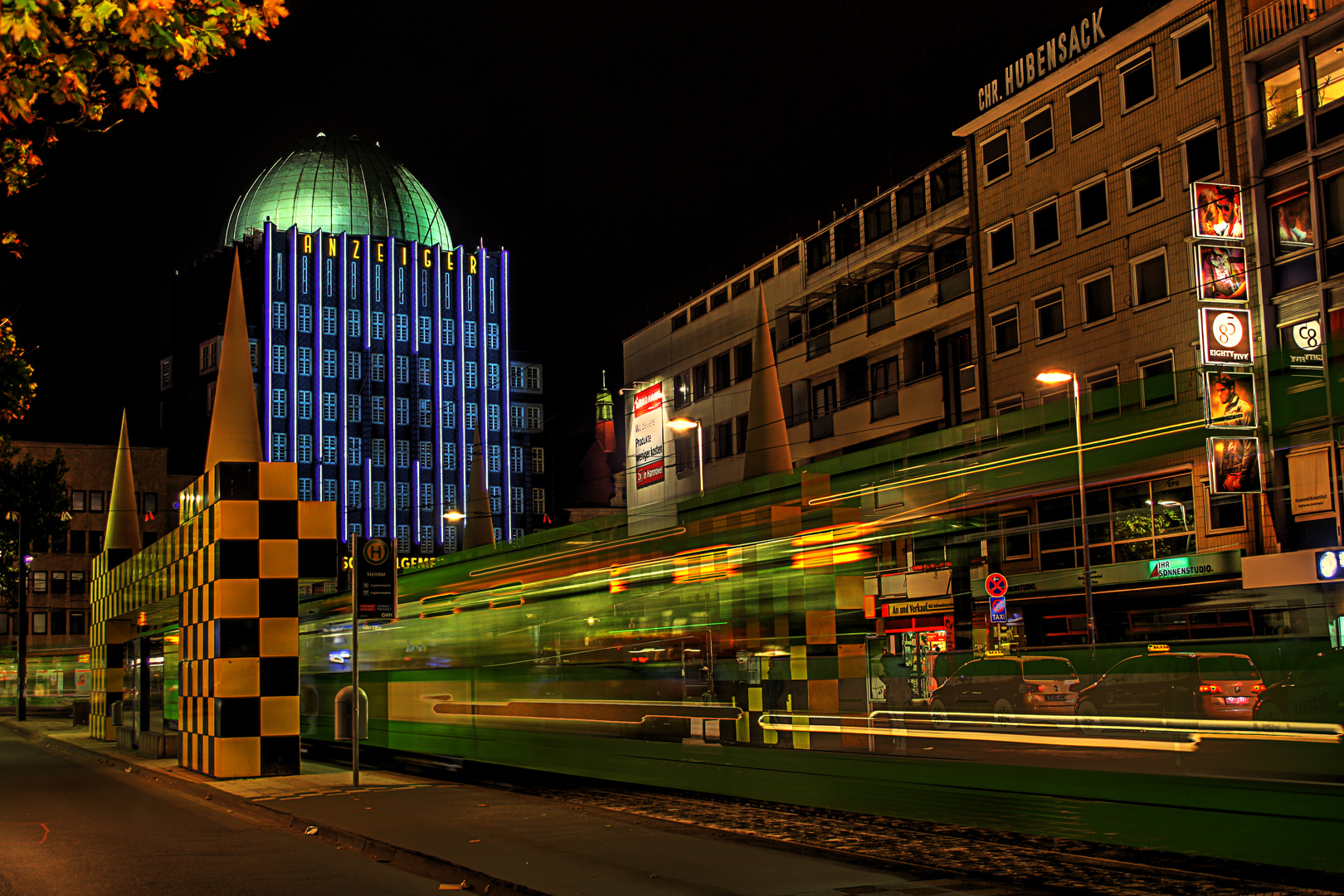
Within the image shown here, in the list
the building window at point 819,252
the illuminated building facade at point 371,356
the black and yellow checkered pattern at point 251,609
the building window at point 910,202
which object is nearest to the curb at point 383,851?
the black and yellow checkered pattern at point 251,609

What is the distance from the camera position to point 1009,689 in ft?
34.7

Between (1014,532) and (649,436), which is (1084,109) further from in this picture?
(1014,532)

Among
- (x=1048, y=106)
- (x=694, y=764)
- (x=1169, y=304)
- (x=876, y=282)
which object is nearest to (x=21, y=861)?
(x=694, y=764)

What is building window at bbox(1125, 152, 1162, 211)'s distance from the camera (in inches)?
1282

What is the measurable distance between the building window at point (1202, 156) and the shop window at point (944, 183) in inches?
404

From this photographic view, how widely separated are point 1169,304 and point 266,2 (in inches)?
1113

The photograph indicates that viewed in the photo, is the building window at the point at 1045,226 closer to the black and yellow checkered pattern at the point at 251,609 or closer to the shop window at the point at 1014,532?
the black and yellow checkered pattern at the point at 251,609

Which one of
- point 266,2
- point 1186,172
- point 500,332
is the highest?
point 500,332

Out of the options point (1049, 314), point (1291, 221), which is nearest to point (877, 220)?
point (1049, 314)

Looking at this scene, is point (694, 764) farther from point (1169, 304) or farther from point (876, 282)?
point (876, 282)

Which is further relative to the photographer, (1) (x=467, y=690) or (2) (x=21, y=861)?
(1) (x=467, y=690)

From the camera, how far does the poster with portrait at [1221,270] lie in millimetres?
24578

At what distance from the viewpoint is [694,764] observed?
15281mm

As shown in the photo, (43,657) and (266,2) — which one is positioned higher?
(266,2)
